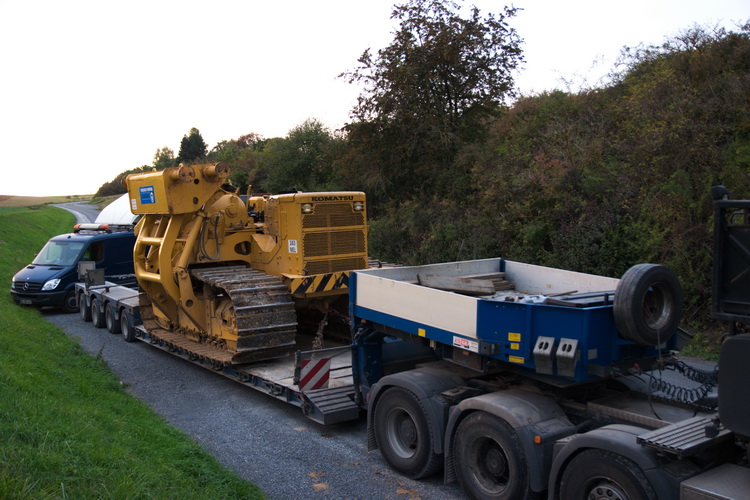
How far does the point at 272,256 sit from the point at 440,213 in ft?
28.9

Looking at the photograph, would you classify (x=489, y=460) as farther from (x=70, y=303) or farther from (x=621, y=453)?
(x=70, y=303)

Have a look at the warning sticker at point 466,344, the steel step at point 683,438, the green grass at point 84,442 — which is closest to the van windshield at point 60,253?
the green grass at point 84,442

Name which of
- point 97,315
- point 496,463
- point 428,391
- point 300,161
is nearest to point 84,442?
point 428,391

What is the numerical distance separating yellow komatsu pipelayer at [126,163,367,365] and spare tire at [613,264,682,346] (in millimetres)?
5326

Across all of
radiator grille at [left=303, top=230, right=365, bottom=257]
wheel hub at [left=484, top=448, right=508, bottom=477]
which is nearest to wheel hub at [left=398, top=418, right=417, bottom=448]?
wheel hub at [left=484, top=448, right=508, bottom=477]

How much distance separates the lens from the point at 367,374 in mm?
7297

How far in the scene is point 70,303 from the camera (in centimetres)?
1659

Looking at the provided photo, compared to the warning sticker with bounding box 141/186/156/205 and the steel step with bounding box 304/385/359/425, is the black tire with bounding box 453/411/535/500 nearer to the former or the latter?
the steel step with bounding box 304/385/359/425

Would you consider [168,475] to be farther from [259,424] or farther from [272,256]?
[272,256]

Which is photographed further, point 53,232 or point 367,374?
point 53,232

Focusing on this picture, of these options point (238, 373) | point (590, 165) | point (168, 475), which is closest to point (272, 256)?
point (238, 373)

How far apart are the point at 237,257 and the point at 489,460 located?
6.53 metres

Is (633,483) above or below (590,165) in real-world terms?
below

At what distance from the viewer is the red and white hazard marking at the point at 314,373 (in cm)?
752
